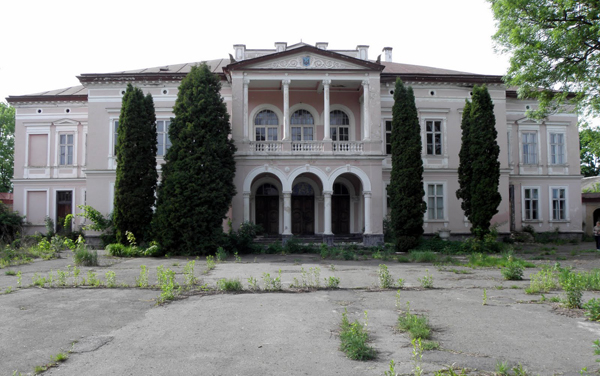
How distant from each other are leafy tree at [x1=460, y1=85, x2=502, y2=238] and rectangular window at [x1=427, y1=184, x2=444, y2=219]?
4.12 meters

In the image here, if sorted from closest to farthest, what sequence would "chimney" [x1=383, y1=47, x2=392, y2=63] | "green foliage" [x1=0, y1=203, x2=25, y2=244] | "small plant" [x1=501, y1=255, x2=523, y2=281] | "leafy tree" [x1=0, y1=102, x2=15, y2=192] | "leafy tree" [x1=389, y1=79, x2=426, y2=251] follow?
"small plant" [x1=501, y1=255, x2=523, y2=281] < "leafy tree" [x1=389, y1=79, x2=426, y2=251] < "green foliage" [x1=0, y1=203, x2=25, y2=244] < "chimney" [x1=383, y1=47, x2=392, y2=63] < "leafy tree" [x1=0, y1=102, x2=15, y2=192]

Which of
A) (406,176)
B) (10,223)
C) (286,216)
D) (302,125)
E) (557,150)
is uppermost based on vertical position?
(302,125)

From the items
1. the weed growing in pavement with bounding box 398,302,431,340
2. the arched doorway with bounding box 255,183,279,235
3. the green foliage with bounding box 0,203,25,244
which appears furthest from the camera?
the green foliage with bounding box 0,203,25,244

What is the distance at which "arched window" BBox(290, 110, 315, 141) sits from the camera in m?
24.3

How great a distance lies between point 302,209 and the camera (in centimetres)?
2422

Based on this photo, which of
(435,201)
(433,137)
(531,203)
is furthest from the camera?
(531,203)

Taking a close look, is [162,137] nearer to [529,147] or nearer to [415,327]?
[415,327]

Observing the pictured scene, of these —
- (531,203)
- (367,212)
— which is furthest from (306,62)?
(531,203)

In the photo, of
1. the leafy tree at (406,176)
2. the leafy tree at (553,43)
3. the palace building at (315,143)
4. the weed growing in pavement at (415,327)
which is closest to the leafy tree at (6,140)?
the palace building at (315,143)

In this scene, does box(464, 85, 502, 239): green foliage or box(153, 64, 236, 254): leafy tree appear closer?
box(153, 64, 236, 254): leafy tree

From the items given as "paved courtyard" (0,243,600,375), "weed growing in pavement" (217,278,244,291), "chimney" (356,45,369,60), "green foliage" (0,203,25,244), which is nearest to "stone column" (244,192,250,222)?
"paved courtyard" (0,243,600,375)

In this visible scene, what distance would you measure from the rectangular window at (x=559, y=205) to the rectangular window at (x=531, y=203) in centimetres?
112

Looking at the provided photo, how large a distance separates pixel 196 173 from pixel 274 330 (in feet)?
41.4

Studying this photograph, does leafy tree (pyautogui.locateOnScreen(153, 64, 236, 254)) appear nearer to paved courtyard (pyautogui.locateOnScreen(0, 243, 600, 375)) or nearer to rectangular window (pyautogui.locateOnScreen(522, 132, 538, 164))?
paved courtyard (pyautogui.locateOnScreen(0, 243, 600, 375))
